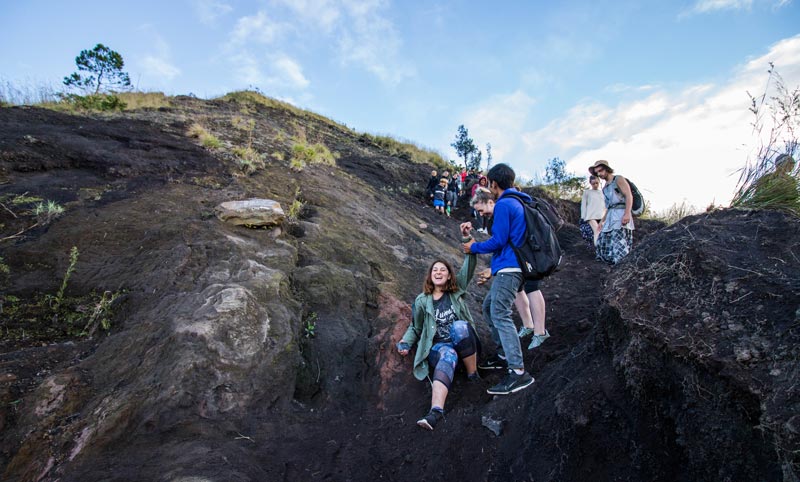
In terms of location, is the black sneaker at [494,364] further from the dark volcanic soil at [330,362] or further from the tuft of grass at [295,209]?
the tuft of grass at [295,209]

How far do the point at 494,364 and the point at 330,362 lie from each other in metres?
1.72

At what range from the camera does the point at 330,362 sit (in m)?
4.36

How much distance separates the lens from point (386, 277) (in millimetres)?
6238

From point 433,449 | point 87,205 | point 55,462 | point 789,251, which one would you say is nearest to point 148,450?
point 55,462

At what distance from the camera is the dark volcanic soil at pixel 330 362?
2.26 meters

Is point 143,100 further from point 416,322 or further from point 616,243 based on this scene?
point 616,243

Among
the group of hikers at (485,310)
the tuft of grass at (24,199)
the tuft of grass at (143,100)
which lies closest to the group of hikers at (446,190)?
the group of hikers at (485,310)

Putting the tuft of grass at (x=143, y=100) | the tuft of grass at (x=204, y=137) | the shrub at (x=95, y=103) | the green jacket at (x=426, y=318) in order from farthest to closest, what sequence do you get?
the tuft of grass at (x=143, y=100), the shrub at (x=95, y=103), the tuft of grass at (x=204, y=137), the green jacket at (x=426, y=318)

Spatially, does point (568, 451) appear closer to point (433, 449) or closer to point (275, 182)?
point (433, 449)

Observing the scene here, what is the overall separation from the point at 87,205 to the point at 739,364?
22.9 ft

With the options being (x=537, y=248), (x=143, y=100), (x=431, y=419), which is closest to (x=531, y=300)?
(x=537, y=248)

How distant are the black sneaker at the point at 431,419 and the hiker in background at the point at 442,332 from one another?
0.14 m

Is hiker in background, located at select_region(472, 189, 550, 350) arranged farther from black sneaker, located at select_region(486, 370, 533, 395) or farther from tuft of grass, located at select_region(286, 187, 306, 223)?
tuft of grass, located at select_region(286, 187, 306, 223)

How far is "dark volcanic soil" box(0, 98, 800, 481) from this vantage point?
2.26m
